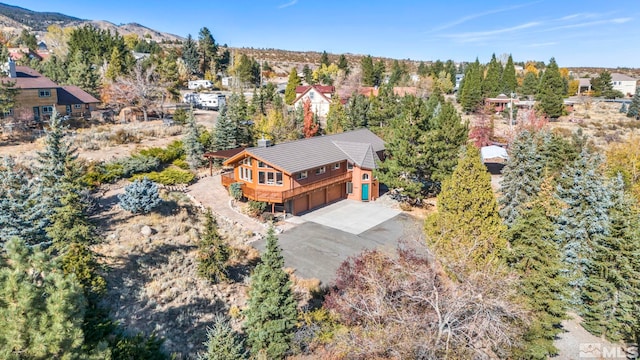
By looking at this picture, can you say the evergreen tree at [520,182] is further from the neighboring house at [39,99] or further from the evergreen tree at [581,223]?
the neighboring house at [39,99]

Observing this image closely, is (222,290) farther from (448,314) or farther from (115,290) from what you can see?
(448,314)

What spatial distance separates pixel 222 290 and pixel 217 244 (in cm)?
249

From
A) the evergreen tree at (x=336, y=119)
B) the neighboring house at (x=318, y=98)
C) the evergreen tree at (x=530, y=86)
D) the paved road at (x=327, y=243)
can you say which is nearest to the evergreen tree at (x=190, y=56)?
the neighboring house at (x=318, y=98)

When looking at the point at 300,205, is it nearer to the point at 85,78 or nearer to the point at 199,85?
the point at 85,78

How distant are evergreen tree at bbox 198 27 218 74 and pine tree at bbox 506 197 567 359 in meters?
93.1

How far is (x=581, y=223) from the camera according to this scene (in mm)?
22422

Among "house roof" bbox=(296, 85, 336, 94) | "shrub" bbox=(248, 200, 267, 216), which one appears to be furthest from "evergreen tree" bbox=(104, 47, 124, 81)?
"shrub" bbox=(248, 200, 267, 216)

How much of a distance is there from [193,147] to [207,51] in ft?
232

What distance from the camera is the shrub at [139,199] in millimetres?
26078

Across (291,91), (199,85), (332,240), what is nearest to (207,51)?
(199,85)

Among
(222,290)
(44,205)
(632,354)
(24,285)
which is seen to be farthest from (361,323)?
(44,205)

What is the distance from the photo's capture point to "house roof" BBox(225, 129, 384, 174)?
30.9 meters

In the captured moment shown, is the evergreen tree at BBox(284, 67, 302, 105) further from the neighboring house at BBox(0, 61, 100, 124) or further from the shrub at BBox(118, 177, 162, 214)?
the shrub at BBox(118, 177, 162, 214)
